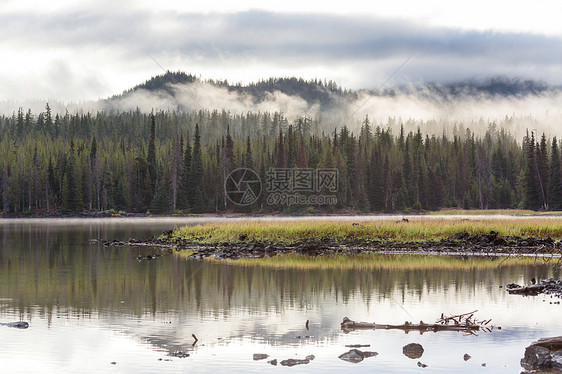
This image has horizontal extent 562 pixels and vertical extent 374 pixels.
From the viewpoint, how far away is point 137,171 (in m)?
150

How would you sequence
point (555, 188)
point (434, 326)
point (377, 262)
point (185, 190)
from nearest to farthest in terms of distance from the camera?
point (434, 326)
point (377, 262)
point (555, 188)
point (185, 190)

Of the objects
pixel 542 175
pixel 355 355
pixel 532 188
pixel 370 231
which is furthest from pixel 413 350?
pixel 542 175

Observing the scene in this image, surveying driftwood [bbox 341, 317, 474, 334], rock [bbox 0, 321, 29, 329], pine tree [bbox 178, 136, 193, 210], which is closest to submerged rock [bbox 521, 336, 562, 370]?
driftwood [bbox 341, 317, 474, 334]

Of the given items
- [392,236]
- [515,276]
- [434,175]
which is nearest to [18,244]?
[392,236]

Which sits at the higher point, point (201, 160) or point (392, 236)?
point (201, 160)

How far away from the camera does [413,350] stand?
49.0ft

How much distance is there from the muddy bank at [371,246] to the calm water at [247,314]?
659 centimetres

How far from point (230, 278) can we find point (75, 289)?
5997 mm

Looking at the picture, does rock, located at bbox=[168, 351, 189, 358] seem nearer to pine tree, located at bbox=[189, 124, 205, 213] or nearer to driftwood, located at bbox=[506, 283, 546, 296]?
driftwood, located at bbox=[506, 283, 546, 296]

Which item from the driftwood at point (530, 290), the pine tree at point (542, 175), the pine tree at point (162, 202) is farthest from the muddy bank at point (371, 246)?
the pine tree at point (542, 175)

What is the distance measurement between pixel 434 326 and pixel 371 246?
25.2 metres

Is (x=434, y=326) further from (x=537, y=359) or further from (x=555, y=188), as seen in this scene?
(x=555, y=188)

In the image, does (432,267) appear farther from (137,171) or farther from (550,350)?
(137,171)

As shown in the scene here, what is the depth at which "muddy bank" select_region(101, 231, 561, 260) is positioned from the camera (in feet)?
128
